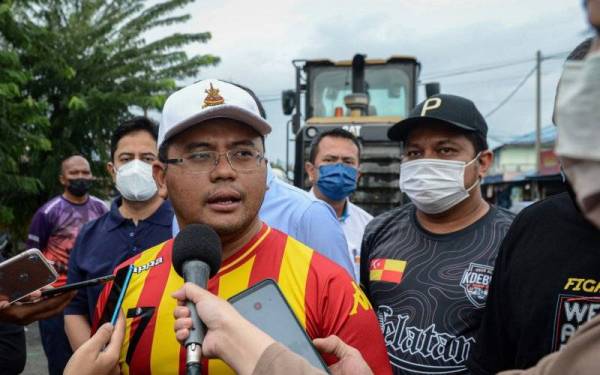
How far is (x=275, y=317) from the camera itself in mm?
1723

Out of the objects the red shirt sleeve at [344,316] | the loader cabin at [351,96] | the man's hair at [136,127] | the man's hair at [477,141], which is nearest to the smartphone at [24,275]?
the red shirt sleeve at [344,316]

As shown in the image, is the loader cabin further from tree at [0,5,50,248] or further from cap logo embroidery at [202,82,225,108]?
cap logo embroidery at [202,82,225,108]

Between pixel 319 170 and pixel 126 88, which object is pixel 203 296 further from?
pixel 126 88

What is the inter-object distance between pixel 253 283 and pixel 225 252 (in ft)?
0.60

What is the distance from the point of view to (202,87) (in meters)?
2.31

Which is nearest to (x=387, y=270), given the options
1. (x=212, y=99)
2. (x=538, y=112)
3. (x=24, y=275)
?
(x=212, y=99)

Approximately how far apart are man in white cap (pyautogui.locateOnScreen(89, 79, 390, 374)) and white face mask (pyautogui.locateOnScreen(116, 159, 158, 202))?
1.91 m

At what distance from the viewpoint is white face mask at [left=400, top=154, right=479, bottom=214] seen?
3.23 meters

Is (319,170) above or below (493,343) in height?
above

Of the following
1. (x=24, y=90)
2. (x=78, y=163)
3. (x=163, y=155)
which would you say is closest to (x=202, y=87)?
(x=163, y=155)

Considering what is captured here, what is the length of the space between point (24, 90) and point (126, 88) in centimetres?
263

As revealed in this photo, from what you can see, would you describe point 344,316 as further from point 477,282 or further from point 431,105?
point 431,105

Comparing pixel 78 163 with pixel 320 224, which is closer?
pixel 320 224

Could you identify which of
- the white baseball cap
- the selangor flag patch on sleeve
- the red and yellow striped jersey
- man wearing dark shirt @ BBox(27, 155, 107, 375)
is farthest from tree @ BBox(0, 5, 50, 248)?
the red and yellow striped jersey
